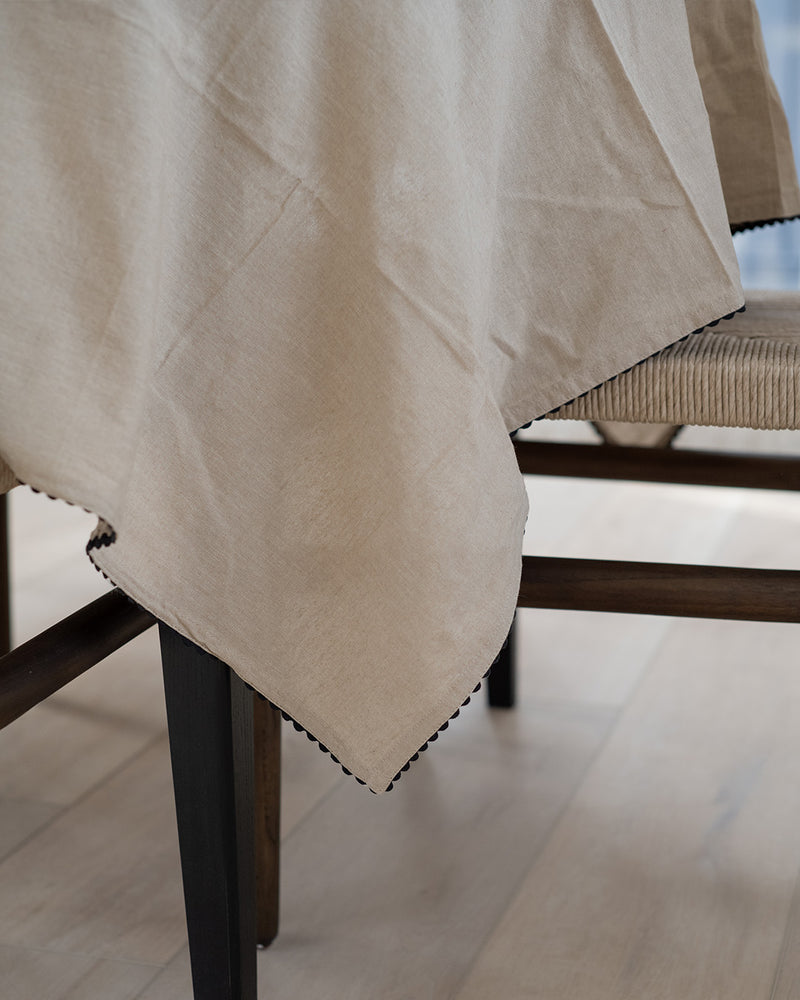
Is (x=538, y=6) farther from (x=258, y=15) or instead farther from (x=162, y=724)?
(x=162, y=724)

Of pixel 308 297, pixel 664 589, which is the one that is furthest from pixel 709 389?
pixel 308 297

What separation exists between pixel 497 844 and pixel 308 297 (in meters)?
0.61

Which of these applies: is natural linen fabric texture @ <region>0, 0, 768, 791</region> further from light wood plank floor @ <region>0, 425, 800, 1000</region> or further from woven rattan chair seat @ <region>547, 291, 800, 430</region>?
light wood plank floor @ <region>0, 425, 800, 1000</region>

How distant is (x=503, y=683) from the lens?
1.34m

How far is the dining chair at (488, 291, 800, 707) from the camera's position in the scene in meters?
0.72

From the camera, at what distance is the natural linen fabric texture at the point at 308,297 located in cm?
56

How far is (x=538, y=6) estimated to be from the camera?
677 millimetres

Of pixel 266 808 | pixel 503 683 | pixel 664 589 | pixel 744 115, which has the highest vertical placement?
pixel 744 115

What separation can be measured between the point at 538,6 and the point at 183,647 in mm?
417

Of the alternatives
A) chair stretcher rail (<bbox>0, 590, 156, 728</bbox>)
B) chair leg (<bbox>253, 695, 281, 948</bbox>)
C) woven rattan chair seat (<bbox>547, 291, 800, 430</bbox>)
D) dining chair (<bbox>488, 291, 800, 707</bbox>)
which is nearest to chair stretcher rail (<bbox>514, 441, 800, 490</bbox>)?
dining chair (<bbox>488, 291, 800, 707</bbox>)

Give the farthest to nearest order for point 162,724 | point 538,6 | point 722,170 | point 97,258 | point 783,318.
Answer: point 162,724 → point 722,170 → point 783,318 → point 538,6 → point 97,258

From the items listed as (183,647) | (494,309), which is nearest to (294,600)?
(183,647)

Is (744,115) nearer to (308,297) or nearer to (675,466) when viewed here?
(675,466)

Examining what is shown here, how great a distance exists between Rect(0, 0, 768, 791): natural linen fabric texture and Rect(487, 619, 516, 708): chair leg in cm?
67
